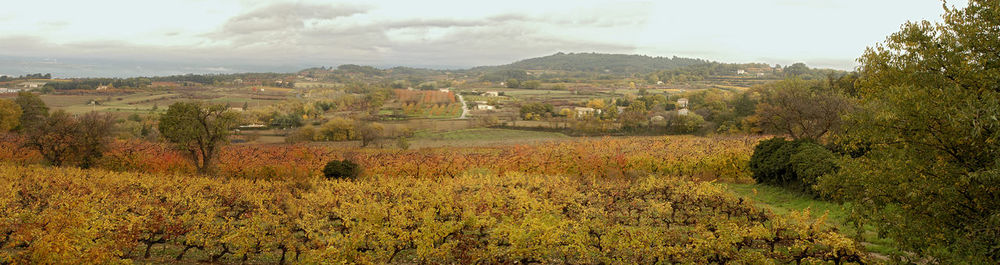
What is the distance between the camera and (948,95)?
901 centimetres

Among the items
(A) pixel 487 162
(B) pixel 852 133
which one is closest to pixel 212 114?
(A) pixel 487 162

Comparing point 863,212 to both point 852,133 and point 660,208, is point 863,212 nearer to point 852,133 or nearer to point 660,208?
point 852,133

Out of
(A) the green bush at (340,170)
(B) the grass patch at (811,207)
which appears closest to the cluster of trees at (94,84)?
(A) the green bush at (340,170)

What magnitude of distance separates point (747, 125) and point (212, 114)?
52233 millimetres

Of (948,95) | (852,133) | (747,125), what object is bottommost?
(747,125)

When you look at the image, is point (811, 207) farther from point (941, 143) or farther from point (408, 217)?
point (408, 217)

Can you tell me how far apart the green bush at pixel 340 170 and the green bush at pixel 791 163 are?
21483 millimetres

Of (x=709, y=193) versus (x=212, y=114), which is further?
(x=212, y=114)

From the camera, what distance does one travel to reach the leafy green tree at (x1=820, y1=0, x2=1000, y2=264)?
8.43 meters

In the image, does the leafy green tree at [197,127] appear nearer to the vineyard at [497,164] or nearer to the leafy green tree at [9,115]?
the vineyard at [497,164]

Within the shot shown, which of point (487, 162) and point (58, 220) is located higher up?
point (58, 220)

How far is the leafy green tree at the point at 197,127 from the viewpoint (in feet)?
89.5

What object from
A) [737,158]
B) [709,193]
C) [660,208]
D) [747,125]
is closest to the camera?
[660,208]

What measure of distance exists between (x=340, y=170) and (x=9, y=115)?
148ft
